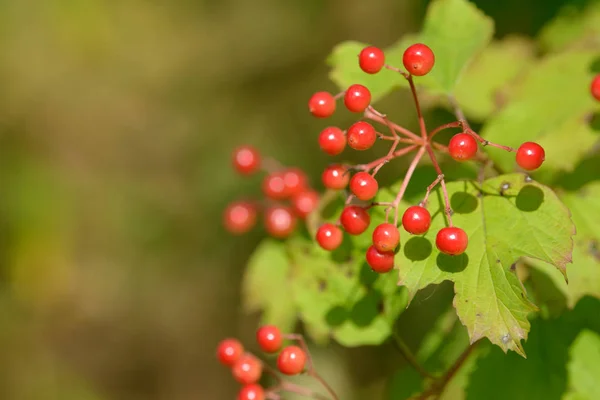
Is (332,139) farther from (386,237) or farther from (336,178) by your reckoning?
(386,237)

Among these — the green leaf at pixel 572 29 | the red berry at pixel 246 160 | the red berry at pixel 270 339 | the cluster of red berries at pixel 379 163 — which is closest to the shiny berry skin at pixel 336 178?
the cluster of red berries at pixel 379 163

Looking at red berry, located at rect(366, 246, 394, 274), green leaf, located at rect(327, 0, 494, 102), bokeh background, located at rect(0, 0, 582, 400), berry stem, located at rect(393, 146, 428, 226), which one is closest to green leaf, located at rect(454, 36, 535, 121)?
green leaf, located at rect(327, 0, 494, 102)

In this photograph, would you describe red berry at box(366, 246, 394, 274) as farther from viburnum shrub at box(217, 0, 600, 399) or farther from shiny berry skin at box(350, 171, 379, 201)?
shiny berry skin at box(350, 171, 379, 201)

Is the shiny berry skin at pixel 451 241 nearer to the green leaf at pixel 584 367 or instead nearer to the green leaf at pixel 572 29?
the green leaf at pixel 584 367

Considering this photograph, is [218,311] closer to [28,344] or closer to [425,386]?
[28,344]

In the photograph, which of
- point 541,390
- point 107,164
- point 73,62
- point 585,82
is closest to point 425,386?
point 541,390

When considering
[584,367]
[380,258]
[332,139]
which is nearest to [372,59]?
[332,139]

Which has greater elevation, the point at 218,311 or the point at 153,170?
the point at 153,170
